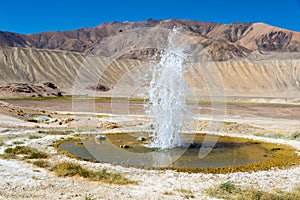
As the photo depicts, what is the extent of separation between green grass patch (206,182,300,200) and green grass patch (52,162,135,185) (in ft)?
9.49

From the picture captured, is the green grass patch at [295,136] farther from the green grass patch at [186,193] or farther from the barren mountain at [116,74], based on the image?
the barren mountain at [116,74]

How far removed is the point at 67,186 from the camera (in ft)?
34.2

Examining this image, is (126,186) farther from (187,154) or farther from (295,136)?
(295,136)

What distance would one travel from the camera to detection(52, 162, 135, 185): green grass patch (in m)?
11.4

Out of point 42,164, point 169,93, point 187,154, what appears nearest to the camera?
point 42,164

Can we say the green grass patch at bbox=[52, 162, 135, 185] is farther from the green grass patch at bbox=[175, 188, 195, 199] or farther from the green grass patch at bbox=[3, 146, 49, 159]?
the green grass patch at bbox=[3, 146, 49, 159]

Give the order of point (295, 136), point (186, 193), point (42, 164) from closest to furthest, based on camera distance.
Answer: point (186, 193) → point (42, 164) → point (295, 136)

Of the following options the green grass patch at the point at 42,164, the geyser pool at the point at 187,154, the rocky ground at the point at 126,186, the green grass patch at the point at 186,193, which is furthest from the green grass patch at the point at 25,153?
the green grass patch at the point at 186,193

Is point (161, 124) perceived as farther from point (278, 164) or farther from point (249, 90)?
point (249, 90)

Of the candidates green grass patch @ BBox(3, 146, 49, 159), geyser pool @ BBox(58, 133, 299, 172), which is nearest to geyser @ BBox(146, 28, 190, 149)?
geyser pool @ BBox(58, 133, 299, 172)

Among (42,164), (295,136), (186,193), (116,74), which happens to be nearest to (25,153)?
(42,164)

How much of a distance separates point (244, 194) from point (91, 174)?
17.1ft

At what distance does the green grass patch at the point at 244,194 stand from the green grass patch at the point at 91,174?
289cm

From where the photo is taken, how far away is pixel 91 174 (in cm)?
1194
